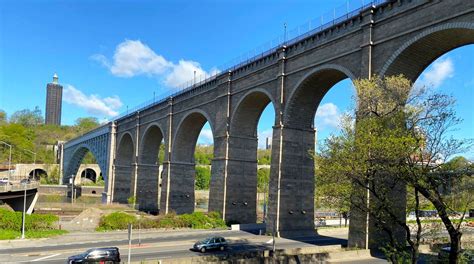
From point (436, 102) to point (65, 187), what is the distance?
115 metres

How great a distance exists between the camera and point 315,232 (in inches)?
1594

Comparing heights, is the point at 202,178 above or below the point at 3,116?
below

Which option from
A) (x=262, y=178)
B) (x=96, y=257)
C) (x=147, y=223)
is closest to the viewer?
(x=96, y=257)

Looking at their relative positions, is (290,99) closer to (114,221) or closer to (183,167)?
(114,221)

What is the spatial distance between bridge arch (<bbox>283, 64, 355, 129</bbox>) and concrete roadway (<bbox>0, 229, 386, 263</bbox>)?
10.7m

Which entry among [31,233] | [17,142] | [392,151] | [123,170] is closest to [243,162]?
[31,233]

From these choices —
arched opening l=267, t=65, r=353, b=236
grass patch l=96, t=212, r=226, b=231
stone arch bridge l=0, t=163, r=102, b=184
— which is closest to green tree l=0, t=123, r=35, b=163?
stone arch bridge l=0, t=163, r=102, b=184

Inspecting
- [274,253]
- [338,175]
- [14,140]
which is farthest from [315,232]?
[14,140]

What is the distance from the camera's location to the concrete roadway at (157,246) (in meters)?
27.6

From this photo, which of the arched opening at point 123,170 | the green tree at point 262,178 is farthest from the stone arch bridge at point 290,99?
the green tree at point 262,178

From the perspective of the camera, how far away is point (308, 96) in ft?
124

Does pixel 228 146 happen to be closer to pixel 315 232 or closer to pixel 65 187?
pixel 315 232

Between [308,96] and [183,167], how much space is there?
2944 cm

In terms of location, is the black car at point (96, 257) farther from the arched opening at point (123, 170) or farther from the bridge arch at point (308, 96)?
the arched opening at point (123, 170)
